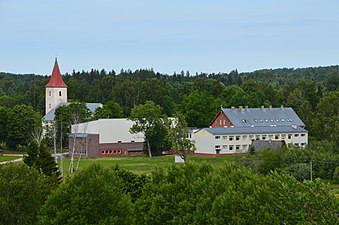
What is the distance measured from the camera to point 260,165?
55.6 metres

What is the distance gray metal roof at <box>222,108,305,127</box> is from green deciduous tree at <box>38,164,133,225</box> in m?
57.5

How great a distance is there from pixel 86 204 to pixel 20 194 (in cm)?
356

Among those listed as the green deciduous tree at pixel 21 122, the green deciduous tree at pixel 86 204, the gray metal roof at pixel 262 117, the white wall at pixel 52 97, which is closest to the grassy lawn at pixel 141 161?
the gray metal roof at pixel 262 117

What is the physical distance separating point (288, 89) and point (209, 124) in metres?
25.9

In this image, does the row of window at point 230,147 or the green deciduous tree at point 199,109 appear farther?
the green deciduous tree at point 199,109

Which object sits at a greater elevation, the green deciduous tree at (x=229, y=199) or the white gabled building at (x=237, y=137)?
the white gabled building at (x=237, y=137)

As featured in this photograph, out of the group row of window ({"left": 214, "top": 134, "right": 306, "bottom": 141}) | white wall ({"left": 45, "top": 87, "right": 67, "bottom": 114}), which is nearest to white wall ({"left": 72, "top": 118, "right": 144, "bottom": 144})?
row of window ({"left": 214, "top": 134, "right": 306, "bottom": 141})

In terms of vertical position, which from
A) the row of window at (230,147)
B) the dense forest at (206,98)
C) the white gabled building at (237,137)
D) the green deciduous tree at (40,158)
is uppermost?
the dense forest at (206,98)

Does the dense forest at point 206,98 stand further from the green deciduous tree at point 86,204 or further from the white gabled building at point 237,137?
the green deciduous tree at point 86,204

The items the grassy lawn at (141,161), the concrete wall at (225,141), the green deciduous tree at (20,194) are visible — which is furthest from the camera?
the concrete wall at (225,141)

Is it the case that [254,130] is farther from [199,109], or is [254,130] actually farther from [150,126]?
[199,109]

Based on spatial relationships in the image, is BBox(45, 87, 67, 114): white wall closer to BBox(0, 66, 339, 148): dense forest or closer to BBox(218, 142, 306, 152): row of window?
BBox(0, 66, 339, 148): dense forest

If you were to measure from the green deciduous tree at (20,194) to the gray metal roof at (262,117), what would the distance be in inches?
2212

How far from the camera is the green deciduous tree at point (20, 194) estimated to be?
94.3 feet
